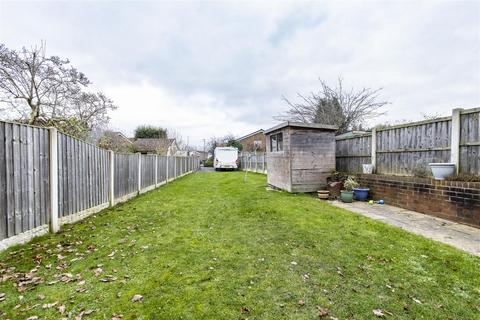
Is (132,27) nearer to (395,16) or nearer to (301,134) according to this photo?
(301,134)

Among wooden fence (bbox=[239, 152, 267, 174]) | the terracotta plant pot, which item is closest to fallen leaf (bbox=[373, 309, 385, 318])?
the terracotta plant pot

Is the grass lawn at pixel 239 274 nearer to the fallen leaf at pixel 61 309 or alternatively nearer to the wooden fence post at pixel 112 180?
the fallen leaf at pixel 61 309

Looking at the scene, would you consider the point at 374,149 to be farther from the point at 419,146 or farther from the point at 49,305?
the point at 49,305

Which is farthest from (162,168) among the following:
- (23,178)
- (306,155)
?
(23,178)

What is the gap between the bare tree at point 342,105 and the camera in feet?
49.5

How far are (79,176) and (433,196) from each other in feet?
26.3

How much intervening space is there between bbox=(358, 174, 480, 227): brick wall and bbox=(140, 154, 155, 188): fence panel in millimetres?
8687

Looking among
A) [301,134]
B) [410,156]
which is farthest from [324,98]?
[410,156]

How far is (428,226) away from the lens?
172 inches

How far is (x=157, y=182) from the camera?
37.3ft

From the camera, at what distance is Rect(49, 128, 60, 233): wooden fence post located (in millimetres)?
3893

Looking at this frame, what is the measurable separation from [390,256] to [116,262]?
3710 millimetres

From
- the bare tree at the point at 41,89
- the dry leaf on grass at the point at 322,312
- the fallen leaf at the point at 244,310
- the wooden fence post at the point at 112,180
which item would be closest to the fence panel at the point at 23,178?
the wooden fence post at the point at 112,180

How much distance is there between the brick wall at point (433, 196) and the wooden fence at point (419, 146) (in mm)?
389
